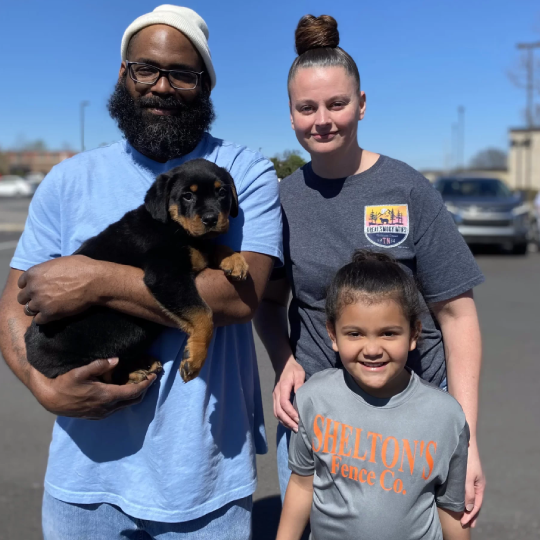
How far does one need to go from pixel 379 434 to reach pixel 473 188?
51.0ft

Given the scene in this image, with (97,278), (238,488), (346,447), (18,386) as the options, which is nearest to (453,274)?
(346,447)

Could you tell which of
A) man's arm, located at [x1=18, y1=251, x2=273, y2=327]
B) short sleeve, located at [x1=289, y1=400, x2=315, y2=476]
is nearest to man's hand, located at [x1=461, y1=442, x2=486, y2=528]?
short sleeve, located at [x1=289, y1=400, x2=315, y2=476]

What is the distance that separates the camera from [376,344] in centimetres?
201

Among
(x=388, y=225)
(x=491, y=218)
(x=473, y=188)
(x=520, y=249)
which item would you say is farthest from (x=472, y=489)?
(x=473, y=188)

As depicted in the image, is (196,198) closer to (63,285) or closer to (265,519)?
(63,285)

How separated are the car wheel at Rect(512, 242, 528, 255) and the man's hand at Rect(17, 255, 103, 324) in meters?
15.5

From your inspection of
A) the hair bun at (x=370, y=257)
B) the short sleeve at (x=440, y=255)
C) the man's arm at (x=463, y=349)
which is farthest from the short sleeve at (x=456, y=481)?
the hair bun at (x=370, y=257)

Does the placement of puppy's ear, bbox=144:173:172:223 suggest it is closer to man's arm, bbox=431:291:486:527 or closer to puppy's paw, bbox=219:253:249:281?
puppy's paw, bbox=219:253:249:281

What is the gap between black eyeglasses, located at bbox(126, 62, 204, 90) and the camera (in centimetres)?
238

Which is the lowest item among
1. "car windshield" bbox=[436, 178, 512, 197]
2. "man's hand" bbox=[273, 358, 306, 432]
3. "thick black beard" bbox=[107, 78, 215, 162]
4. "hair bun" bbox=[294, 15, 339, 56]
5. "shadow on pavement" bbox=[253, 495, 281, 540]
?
"shadow on pavement" bbox=[253, 495, 281, 540]

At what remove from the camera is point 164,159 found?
2.46m

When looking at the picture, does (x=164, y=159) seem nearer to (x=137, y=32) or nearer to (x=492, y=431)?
(x=137, y=32)

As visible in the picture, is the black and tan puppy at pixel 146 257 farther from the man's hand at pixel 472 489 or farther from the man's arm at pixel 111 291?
the man's hand at pixel 472 489

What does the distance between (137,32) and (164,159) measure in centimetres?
51
